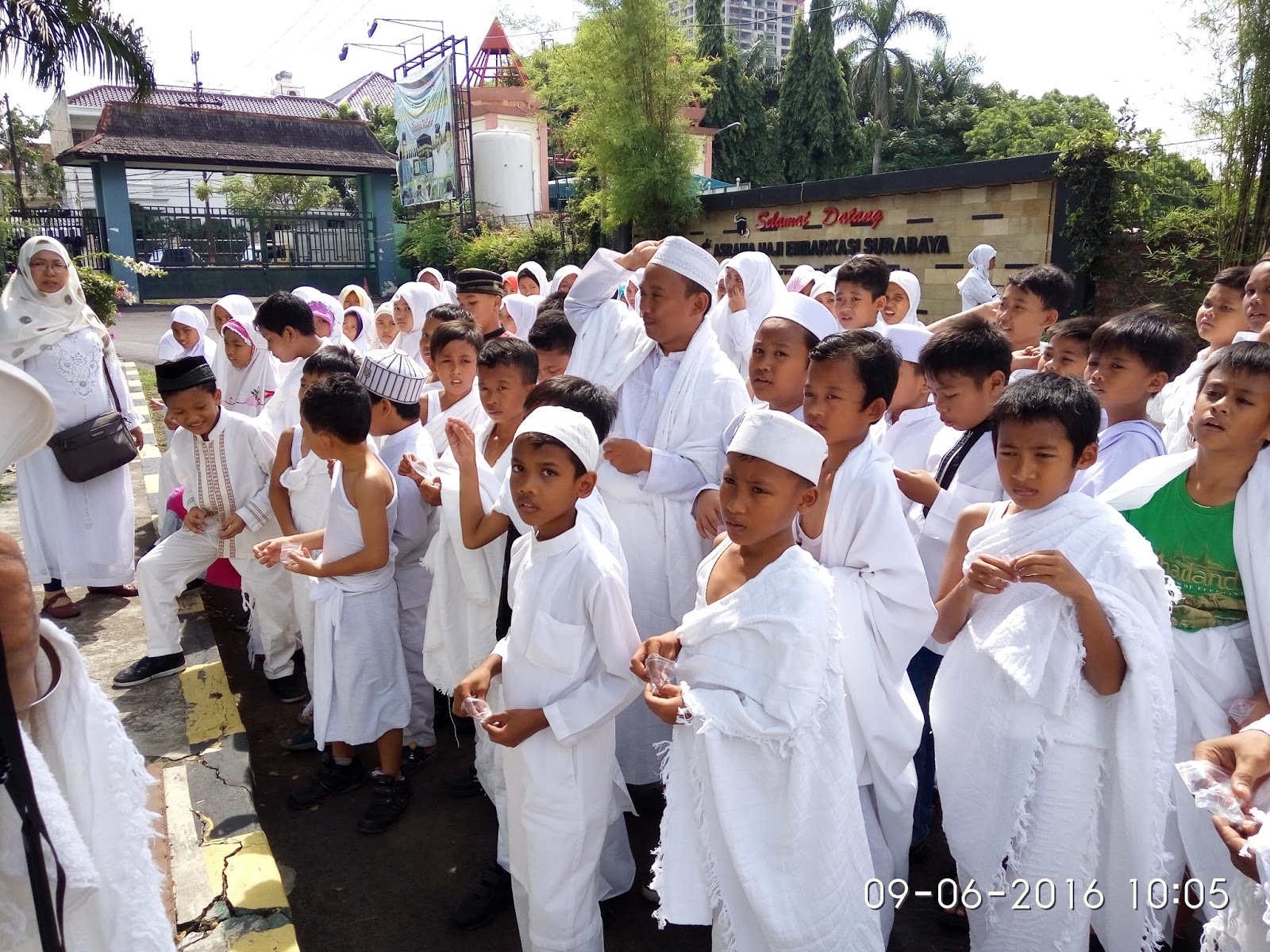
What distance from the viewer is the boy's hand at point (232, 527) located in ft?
12.9

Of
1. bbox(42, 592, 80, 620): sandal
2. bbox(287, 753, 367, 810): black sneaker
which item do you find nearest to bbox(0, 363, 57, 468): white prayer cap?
bbox(287, 753, 367, 810): black sneaker

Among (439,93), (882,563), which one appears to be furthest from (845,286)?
(439,93)

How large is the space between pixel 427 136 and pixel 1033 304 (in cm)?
2695

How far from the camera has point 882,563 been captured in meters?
2.28

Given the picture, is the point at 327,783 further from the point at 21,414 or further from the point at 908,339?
the point at 908,339

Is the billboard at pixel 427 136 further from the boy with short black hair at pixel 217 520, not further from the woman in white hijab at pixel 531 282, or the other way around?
the boy with short black hair at pixel 217 520

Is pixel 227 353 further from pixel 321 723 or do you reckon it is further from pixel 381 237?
pixel 381 237

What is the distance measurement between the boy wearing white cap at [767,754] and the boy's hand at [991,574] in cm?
36

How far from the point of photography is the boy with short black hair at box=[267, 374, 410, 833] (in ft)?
10.1

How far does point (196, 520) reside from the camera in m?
3.99

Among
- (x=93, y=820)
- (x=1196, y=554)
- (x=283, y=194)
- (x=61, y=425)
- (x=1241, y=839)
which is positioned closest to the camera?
(x=93, y=820)

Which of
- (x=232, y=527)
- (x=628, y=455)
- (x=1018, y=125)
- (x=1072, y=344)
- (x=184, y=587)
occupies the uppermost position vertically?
(x=1018, y=125)

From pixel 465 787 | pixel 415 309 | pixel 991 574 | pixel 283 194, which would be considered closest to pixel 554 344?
pixel 465 787

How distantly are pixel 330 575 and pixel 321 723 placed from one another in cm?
57
